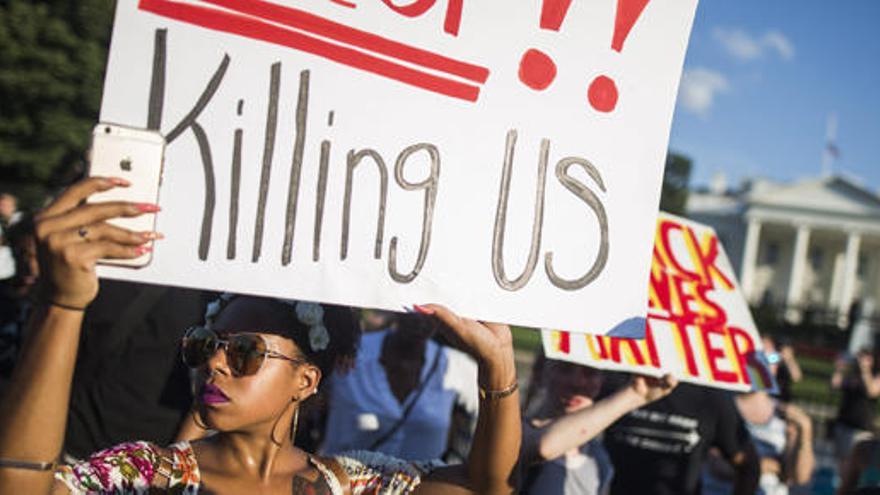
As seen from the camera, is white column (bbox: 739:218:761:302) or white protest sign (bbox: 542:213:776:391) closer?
white protest sign (bbox: 542:213:776:391)

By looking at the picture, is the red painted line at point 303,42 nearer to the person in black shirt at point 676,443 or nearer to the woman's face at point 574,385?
the woman's face at point 574,385

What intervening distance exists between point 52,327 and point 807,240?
2745 inches

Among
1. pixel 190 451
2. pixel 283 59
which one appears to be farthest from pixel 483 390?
pixel 283 59

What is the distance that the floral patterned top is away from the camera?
157cm

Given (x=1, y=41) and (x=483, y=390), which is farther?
(x=1, y=41)

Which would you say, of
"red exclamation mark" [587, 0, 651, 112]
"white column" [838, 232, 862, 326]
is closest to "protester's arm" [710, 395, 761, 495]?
"red exclamation mark" [587, 0, 651, 112]

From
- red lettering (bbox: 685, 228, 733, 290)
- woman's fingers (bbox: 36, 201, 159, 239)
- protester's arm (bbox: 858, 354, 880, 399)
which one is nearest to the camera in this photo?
woman's fingers (bbox: 36, 201, 159, 239)

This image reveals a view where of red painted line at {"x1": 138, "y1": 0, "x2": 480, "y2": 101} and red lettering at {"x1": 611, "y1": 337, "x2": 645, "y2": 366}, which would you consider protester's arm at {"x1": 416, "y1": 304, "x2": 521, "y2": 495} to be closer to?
red painted line at {"x1": 138, "y1": 0, "x2": 480, "y2": 101}

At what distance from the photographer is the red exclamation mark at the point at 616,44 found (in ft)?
5.79

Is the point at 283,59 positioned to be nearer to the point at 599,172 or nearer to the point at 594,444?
the point at 599,172

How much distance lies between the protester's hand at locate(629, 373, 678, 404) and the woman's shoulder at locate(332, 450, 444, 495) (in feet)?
2.78

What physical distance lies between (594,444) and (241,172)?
2.02 metres

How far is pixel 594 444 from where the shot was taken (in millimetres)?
3051

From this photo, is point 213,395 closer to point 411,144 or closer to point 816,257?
point 411,144
